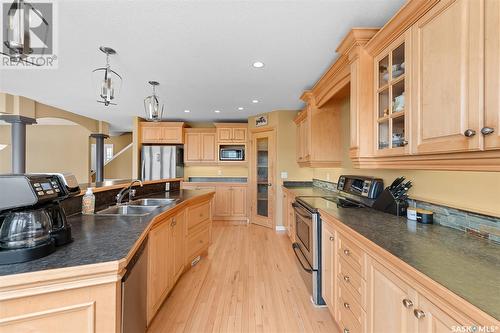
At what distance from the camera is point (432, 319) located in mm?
805

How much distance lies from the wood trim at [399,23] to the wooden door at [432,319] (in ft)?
4.78

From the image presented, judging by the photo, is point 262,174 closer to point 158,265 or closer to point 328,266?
point 328,266

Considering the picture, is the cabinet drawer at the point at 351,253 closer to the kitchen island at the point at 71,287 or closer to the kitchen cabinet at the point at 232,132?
the kitchen island at the point at 71,287

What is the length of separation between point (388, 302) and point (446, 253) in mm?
354

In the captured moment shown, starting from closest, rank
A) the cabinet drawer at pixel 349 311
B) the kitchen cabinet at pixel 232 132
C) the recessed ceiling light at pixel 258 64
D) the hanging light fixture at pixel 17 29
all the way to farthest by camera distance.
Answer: the hanging light fixture at pixel 17 29 → the cabinet drawer at pixel 349 311 → the recessed ceiling light at pixel 258 64 → the kitchen cabinet at pixel 232 132

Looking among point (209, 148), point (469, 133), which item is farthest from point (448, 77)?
point (209, 148)

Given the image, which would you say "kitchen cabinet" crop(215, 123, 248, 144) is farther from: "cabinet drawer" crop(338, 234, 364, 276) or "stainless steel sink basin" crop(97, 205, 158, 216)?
"cabinet drawer" crop(338, 234, 364, 276)

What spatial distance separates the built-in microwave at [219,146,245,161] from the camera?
5.31 m

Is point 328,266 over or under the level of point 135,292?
under

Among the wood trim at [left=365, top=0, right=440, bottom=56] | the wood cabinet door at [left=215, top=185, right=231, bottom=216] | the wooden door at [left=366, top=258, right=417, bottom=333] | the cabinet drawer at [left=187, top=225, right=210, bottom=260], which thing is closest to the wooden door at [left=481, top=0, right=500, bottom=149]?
the wood trim at [left=365, top=0, right=440, bottom=56]

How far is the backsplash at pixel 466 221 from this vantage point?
1183mm

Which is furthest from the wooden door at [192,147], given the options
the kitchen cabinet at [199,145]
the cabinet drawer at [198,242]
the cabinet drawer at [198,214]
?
the cabinet drawer at [198,242]

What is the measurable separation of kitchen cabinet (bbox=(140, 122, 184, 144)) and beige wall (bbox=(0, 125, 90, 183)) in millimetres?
3360

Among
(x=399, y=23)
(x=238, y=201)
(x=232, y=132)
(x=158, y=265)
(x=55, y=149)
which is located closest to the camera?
(x=399, y=23)
